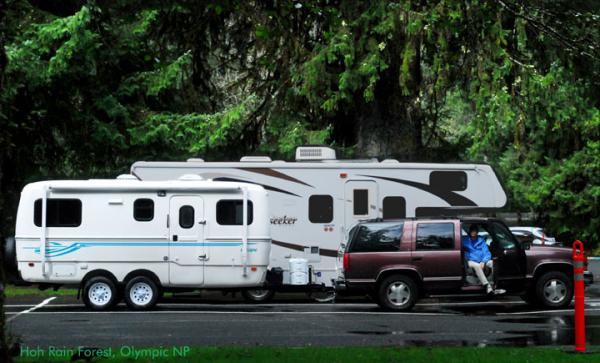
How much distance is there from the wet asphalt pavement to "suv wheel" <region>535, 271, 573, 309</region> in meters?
0.37

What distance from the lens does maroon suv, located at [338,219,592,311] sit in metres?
19.5

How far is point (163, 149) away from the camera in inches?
1018

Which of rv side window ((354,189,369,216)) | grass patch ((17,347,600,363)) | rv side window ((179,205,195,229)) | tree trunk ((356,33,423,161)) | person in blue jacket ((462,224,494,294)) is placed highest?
tree trunk ((356,33,423,161))

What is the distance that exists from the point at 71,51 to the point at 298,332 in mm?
10882

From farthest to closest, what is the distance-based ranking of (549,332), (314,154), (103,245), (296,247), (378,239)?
(314,154)
(296,247)
(103,245)
(378,239)
(549,332)

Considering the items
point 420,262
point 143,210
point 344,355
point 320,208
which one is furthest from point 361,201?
point 344,355

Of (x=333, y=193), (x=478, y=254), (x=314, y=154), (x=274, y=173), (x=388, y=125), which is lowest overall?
(x=478, y=254)

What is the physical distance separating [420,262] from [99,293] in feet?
19.4

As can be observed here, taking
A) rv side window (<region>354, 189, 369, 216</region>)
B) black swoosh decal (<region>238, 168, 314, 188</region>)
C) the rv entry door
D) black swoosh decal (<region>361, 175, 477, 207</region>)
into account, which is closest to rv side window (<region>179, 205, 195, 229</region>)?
black swoosh decal (<region>238, 168, 314, 188</region>)

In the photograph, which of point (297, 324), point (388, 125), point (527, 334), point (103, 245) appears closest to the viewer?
point (527, 334)

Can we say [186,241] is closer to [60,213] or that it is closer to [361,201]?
[60,213]

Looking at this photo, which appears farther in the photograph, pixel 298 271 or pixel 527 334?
pixel 298 271

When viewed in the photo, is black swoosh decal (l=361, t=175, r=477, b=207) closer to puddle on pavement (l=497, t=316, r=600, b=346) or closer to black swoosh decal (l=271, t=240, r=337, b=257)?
black swoosh decal (l=271, t=240, r=337, b=257)

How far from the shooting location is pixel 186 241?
20422 millimetres
